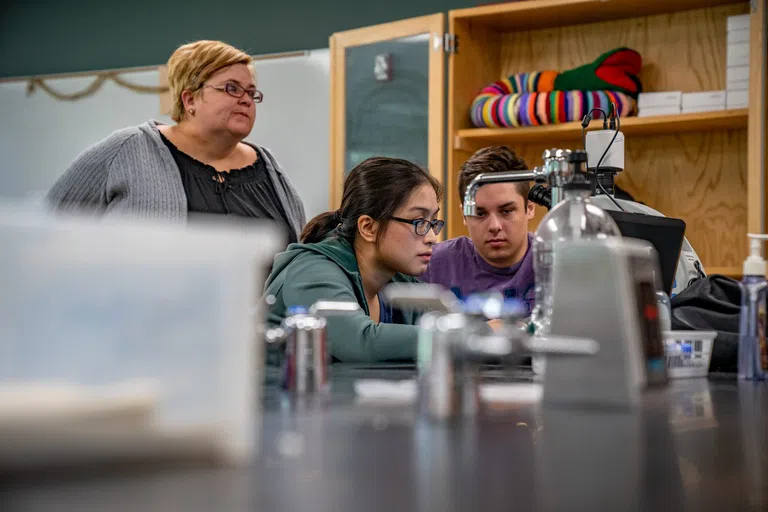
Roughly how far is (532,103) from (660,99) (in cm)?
46

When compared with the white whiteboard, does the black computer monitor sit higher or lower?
lower

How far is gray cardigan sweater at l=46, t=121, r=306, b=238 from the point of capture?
2.71 meters

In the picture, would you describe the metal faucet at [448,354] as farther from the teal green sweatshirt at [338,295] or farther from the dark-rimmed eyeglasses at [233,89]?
the dark-rimmed eyeglasses at [233,89]

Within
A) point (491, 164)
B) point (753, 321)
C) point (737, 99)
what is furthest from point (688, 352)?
point (737, 99)

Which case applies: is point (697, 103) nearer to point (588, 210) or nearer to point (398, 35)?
point (398, 35)

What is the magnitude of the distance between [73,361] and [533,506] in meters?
0.26

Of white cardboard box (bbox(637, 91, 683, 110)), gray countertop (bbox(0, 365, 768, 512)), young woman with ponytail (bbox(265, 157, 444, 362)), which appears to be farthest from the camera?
white cardboard box (bbox(637, 91, 683, 110))

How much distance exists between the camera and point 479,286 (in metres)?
A: 2.80

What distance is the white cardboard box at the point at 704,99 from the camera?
343 centimetres

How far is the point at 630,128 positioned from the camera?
363cm

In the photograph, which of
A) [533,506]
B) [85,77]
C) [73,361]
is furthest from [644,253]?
[85,77]

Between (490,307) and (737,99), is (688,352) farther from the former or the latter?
(737,99)

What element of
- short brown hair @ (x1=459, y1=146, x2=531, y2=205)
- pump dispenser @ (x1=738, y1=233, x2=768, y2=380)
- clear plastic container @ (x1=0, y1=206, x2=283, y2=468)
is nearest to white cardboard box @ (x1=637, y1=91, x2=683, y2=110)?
short brown hair @ (x1=459, y1=146, x2=531, y2=205)

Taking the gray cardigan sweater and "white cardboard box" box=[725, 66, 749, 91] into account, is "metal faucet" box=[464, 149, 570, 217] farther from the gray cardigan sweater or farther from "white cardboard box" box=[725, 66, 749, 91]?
"white cardboard box" box=[725, 66, 749, 91]
